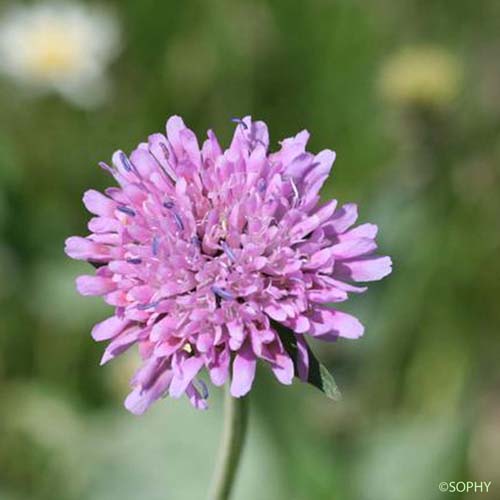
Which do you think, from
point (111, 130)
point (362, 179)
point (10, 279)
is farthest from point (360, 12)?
point (10, 279)

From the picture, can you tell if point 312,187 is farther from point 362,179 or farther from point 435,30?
point 435,30

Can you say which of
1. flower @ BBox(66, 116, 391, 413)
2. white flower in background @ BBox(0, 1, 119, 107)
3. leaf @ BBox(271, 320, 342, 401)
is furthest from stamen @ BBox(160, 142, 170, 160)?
white flower in background @ BBox(0, 1, 119, 107)

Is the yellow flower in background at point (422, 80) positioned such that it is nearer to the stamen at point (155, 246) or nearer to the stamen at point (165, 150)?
the stamen at point (165, 150)

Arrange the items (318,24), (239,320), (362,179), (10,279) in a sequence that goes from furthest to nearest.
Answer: (318,24) → (362,179) → (10,279) → (239,320)

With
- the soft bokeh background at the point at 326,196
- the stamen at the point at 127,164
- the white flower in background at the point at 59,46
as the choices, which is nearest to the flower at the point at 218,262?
the stamen at the point at 127,164

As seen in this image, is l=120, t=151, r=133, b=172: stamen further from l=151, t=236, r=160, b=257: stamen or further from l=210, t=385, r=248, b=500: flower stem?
Result: l=210, t=385, r=248, b=500: flower stem

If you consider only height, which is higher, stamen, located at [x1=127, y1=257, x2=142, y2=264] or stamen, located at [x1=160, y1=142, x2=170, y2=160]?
stamen, located at [x1=160, y1=142, x2=170, y2=160]

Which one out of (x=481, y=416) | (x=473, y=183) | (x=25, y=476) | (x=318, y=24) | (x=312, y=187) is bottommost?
(x=25, y=476)
